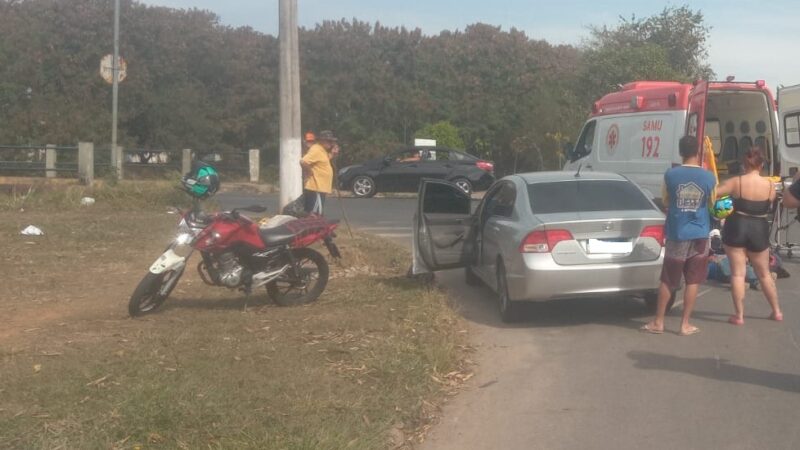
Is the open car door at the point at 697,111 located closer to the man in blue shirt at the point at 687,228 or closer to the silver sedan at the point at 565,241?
the silver sedan at the point at 565,241

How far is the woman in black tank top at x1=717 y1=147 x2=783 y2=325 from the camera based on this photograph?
8.27 meters

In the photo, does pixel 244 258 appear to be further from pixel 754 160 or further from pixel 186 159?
pixel 186 159

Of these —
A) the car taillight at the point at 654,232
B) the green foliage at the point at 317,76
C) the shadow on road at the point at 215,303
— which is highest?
the green foliage at the point at 317,76

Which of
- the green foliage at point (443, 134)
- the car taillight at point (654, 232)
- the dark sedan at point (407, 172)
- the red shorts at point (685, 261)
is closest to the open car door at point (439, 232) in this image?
the car taillight at point (654, 232)

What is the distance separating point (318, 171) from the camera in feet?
39.3

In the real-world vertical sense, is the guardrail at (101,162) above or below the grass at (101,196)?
above

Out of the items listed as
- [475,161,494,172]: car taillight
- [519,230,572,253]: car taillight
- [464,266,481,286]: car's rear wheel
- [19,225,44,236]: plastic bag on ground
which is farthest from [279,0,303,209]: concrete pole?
[475,161,494,172]: car taillight

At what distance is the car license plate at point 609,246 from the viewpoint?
8375 millimetres

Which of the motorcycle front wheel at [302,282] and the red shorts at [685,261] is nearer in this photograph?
the red shorts at [685,261]

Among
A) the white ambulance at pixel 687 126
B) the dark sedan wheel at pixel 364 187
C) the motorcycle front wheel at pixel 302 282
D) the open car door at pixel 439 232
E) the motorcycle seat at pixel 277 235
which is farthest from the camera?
the dark sedan wheel at pixel 364 187

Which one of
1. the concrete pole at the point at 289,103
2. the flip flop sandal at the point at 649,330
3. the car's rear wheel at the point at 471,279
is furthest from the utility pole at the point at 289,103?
the flip flop sandal at the point at 649,330

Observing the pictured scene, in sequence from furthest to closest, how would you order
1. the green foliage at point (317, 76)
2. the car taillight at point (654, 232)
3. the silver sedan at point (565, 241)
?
the green foliage at point (317, 76), the car taillight at point (654, 232), the silver sedan at point (565, 241)

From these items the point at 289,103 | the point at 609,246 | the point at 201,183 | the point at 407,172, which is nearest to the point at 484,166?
the point at 407,172

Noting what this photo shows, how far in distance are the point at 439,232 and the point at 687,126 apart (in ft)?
16.0
